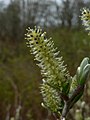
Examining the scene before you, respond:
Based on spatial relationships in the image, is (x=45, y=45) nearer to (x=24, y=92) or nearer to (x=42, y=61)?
(x=42, y=61)

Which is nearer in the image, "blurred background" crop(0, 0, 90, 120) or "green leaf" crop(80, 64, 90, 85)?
"green leaf" crop(80, 64, 90, 85)

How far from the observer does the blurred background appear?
8343 mm

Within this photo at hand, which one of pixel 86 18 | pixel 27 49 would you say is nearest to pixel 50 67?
pixel 86 18

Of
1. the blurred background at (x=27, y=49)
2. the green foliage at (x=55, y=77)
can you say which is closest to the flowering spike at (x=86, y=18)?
the green foliage at (x=55, y=77)

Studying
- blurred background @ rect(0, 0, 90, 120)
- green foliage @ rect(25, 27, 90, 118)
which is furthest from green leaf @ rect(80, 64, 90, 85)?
blurred background @ rect(0, 0, 90, 120)

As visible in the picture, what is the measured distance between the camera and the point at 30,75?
36.7 feet

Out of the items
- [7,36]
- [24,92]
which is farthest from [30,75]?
[7,36]

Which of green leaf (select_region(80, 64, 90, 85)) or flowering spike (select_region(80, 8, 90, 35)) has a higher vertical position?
flowering spike (select_region(80, 8, 90, 35))

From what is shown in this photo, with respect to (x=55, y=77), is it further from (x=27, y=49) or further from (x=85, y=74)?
(x=27, y=49)

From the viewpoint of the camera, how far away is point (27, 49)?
15492 mm

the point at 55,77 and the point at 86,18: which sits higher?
the point at 86,18

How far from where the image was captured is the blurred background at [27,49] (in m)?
8.34

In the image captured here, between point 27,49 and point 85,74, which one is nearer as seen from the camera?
point 85,74

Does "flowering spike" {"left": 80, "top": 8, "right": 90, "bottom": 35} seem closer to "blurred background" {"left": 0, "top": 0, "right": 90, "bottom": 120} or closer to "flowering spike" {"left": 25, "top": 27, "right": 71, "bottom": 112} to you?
"flowering spike" {"left": 25, "top": 27, "right": 71, "bottom": 112}
